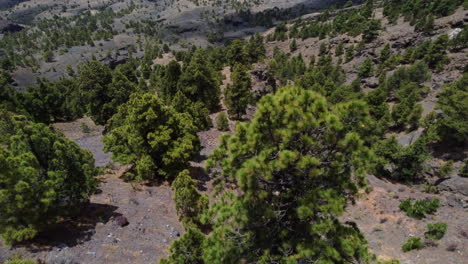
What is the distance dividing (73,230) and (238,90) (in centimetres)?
2328

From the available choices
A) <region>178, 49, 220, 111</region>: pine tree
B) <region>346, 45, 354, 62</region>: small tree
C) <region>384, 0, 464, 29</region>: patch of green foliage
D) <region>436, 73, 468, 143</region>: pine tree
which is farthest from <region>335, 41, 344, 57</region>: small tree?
<region>178, 49, 220, 111</region>: pine tree

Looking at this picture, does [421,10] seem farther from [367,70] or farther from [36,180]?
[36,180]

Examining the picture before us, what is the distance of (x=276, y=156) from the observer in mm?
6625

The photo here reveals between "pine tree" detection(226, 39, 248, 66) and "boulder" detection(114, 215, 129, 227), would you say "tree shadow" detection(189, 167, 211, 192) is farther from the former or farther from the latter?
"pine tree" detection(226, 39, 248, 66)

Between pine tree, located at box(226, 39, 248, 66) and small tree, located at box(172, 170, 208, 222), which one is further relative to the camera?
pine tree, located at box(226, 39, 248, 66)

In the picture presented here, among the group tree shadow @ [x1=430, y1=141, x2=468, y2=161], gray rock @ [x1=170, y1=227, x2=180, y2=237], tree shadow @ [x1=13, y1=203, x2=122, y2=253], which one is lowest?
tree shadow @ [x1=430, y1=141, x2=468, y2=161]

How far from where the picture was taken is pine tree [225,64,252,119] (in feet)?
101

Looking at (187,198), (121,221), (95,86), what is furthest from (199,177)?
(95,86)

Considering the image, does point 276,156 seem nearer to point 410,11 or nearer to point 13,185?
point 13,185

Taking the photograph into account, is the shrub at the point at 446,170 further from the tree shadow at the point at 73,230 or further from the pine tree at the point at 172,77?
the pine tree at the point at 172,77

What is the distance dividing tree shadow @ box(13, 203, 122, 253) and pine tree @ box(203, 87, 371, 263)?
9334 mm

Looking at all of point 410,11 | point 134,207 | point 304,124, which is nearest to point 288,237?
point 304,124

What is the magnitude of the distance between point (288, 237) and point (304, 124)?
3499 mm

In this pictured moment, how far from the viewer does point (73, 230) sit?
42.6 ft
